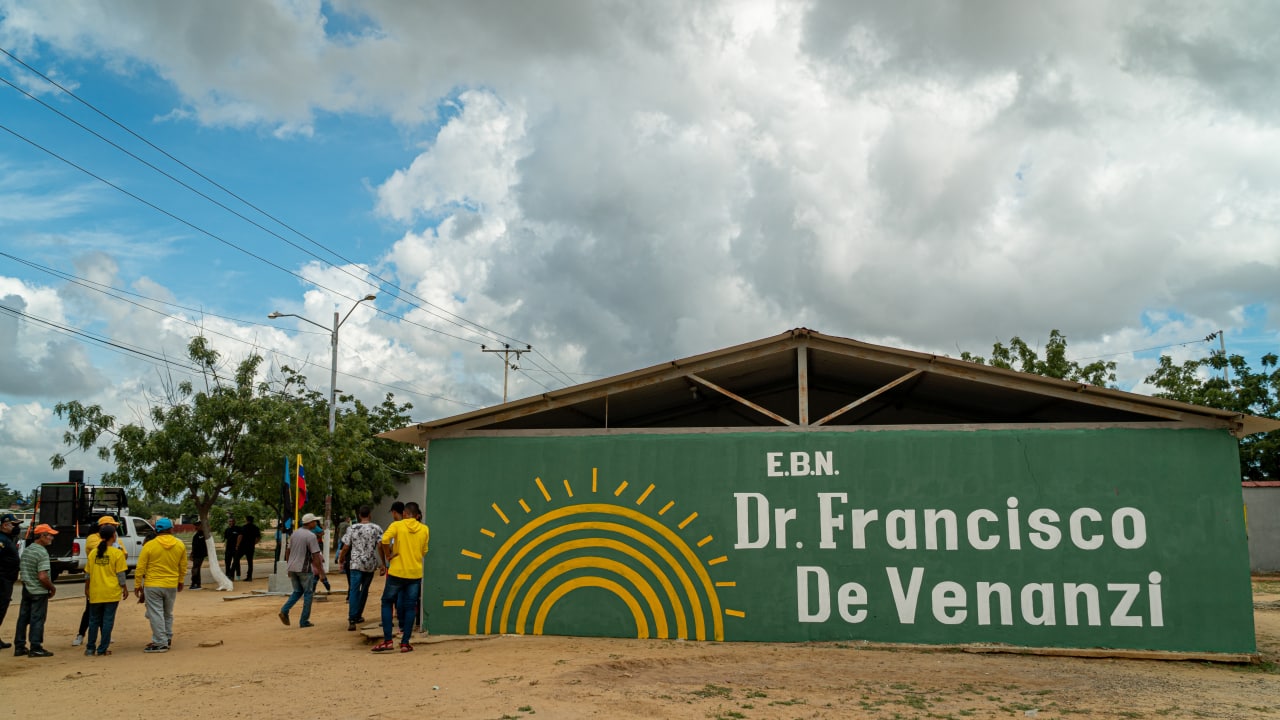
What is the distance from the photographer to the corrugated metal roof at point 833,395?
34.4 ft

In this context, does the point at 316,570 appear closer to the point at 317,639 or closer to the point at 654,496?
the point at 317,639

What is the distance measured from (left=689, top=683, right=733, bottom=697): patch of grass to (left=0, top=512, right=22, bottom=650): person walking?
26.1 feet

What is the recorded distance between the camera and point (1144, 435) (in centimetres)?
1048

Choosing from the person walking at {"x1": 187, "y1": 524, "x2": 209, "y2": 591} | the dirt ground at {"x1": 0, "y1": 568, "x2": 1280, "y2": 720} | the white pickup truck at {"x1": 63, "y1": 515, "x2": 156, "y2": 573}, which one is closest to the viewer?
the dirt ground at {"x1": 0, "y1": 568, "x2": 1280, "y2": 720}

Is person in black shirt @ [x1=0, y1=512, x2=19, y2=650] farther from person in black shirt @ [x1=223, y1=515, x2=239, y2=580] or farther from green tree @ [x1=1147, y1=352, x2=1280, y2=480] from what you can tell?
green tree @ [x1=1147, y1=352, x2=1280, y2=480]

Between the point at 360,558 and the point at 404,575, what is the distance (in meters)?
2.13

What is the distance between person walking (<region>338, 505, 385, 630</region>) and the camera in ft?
38.9

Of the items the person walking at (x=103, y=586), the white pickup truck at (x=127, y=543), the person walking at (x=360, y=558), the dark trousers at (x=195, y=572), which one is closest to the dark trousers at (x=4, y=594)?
the person walking at (x=103, y=586)

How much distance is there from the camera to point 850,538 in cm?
1077

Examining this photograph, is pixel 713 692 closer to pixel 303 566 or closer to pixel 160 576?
pixel 160 576

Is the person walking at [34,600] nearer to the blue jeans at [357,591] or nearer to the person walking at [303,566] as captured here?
the person walking at [303,566]

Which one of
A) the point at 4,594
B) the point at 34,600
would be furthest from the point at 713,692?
the point at 4,594

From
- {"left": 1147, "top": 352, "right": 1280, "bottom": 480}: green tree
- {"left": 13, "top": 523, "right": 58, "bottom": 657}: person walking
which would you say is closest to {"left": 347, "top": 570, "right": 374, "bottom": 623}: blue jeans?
{"left": 13, "top": 523, "right": 58, "bottom": 657}: person walking

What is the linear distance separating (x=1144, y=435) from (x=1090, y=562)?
160cm
